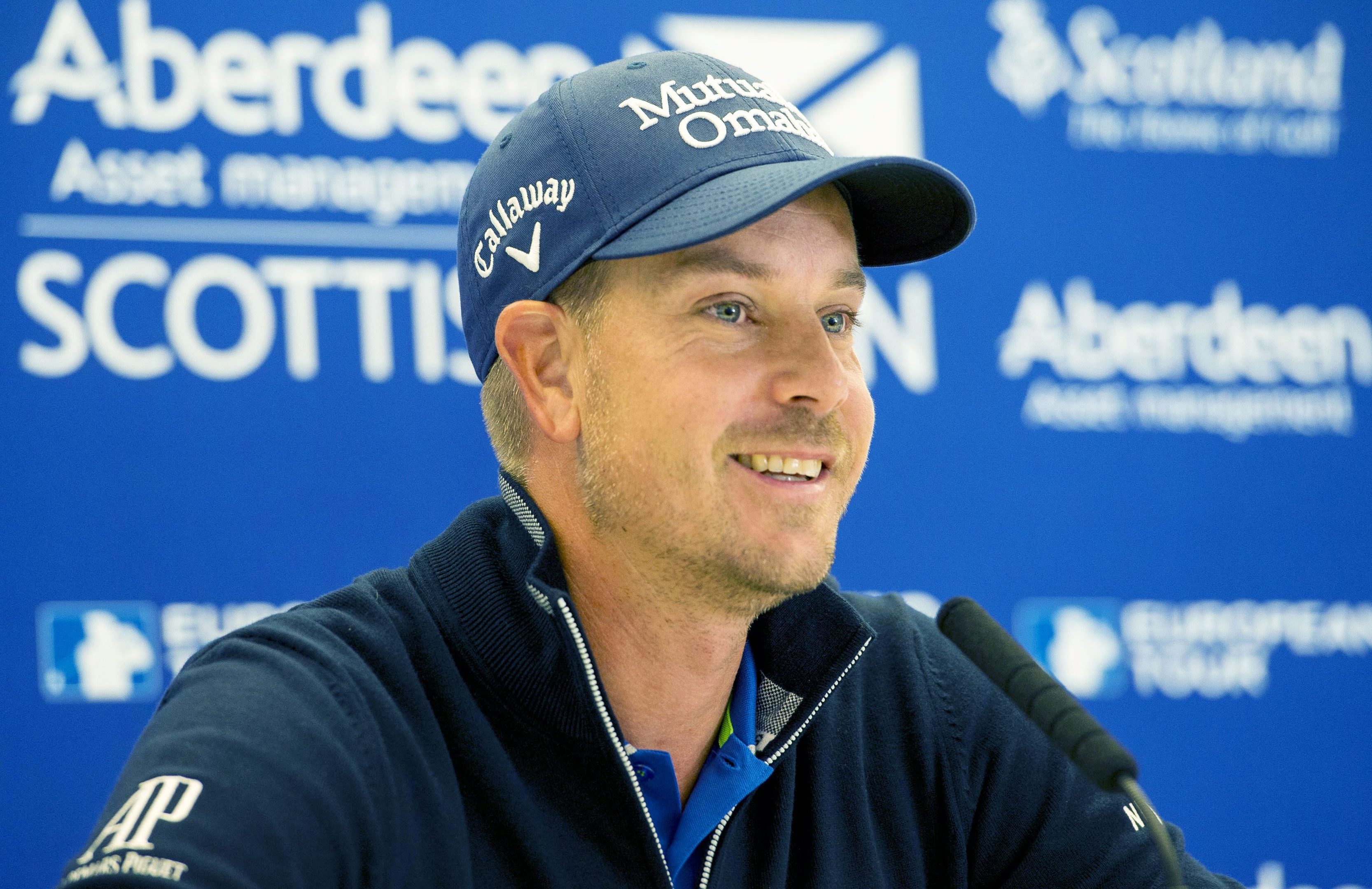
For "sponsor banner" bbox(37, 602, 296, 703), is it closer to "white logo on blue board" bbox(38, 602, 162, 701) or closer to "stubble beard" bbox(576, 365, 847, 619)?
"white logo on blue board" bbox(38, 602, 162, 701)

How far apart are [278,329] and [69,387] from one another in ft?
0.90

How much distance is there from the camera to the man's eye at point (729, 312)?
3.55 ft

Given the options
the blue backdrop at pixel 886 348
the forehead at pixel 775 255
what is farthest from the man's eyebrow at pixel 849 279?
the blue backdrop at pixel 886 348

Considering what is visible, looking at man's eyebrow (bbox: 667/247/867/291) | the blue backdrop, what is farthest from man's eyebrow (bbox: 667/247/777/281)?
the blue backdrop

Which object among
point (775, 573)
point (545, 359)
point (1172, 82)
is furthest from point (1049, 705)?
point (1172, 82)

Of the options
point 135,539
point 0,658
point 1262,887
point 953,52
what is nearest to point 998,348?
point 953,52

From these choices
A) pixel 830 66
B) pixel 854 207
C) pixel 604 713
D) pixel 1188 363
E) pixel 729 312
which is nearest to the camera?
pixel 604 713

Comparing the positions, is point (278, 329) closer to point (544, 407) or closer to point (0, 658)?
point (0, 658)

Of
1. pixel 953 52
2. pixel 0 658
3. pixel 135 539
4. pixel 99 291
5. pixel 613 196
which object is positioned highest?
Result: pixel 953 52

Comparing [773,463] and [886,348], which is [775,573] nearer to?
[773,463]

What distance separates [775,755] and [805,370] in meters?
0.31

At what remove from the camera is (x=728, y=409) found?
42.0 inches

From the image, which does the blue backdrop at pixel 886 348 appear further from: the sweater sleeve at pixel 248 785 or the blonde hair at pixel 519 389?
the sweater sleeve at pixel 248 785

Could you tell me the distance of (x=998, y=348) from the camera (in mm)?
2088
